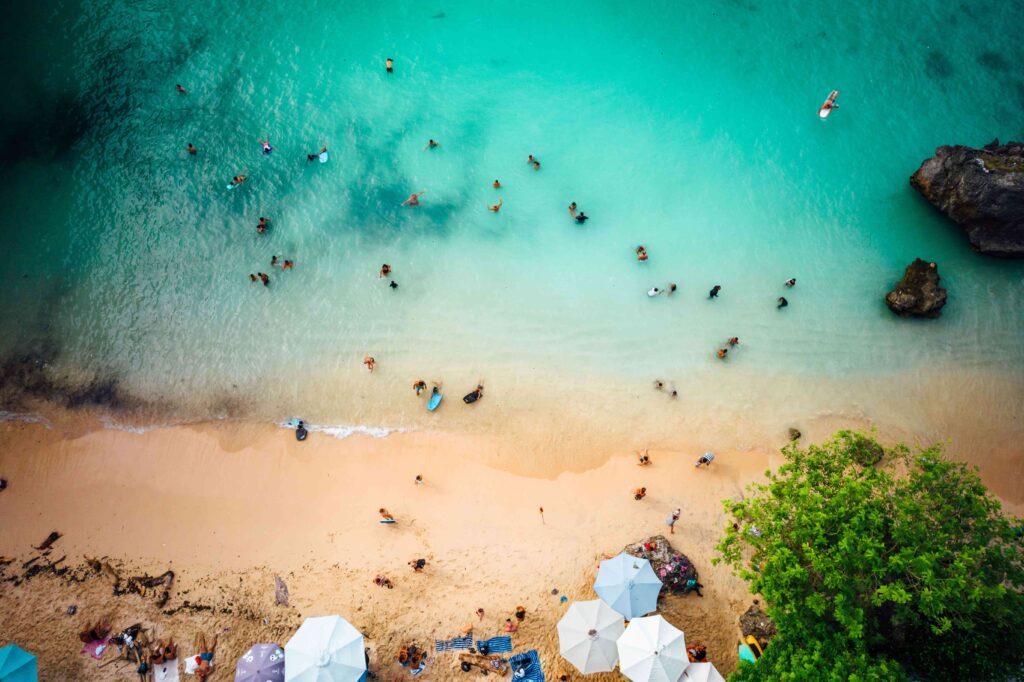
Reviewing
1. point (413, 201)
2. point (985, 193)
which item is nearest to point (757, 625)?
point (985, 193)

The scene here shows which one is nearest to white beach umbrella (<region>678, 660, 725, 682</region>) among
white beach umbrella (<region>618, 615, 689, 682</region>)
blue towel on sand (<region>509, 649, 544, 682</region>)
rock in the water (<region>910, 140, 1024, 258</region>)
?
white beach umbrella (<region>618, 615, 689, 682</region>)

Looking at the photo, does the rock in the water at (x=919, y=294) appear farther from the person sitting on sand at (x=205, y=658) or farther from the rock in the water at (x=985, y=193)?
the person sitting on sand at (x=205, y=658)

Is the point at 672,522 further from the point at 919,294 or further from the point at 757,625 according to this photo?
the point at 919,294

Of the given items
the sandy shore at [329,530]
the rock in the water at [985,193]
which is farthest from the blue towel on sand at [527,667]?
the rock in the water at [985,193]

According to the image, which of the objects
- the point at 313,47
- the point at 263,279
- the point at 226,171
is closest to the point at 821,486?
the point at 263,279

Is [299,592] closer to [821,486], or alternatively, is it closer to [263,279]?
[263,279]

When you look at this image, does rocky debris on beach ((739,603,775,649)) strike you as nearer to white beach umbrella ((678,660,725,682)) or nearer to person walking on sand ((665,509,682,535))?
white beach umbrella ((678,660,725,682))
